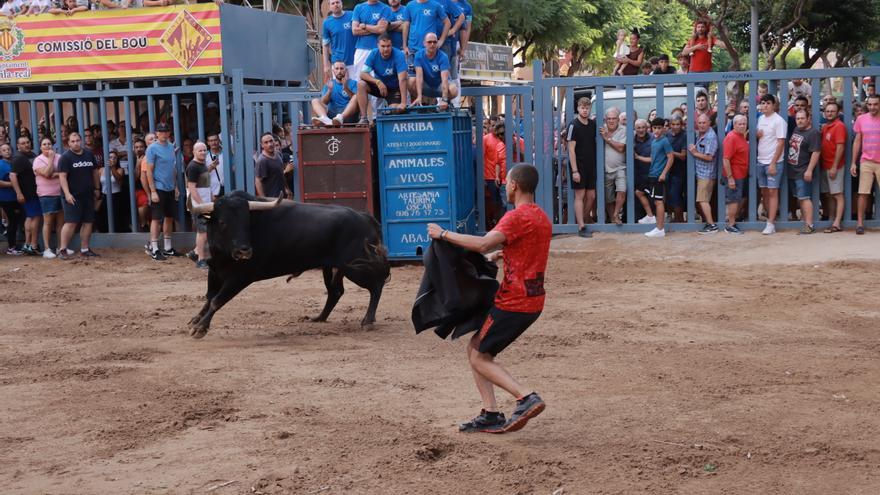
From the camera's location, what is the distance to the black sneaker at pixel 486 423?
7.06 m

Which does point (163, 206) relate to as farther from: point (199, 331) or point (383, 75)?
point (199, 331)

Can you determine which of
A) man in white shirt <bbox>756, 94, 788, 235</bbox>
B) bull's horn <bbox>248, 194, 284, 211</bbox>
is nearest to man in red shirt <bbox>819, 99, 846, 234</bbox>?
man in white shirt <bbox>756, 94, 788, 235</bbox>

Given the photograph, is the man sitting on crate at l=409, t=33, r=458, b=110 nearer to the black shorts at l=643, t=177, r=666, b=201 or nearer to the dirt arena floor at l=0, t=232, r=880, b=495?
the dirt arena floor at l=0, t=232, r=880, b=495

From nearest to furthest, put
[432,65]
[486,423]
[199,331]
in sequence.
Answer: [486,423], [199,331], [432,65]

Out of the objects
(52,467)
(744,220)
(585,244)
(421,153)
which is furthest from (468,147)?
(52,467)

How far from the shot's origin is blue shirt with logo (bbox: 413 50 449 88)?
15.0 metres

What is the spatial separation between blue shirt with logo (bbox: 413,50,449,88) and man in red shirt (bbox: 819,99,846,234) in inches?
Result: 200

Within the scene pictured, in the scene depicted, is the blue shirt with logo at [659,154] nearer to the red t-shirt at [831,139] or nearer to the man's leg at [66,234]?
the red t-shirt at [831,139]

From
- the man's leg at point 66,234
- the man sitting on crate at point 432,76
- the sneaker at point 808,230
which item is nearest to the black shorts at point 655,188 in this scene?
the sneaker at point 808,230

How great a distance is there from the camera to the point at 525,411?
683 cm

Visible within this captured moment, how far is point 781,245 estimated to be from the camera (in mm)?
14875

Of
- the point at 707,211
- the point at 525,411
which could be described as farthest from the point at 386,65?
the point at 525,411

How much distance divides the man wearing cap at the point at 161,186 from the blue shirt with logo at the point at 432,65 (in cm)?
404

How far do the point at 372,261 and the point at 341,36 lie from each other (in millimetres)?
5761
